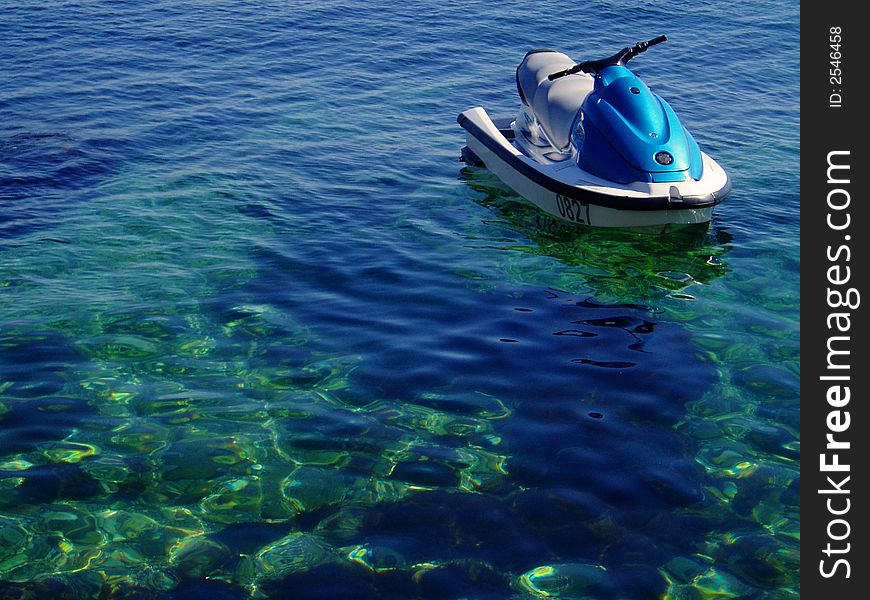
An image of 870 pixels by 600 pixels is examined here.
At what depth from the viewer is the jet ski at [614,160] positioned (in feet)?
35.1

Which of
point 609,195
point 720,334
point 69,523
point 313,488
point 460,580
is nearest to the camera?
point 460,580

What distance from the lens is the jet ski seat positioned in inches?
483

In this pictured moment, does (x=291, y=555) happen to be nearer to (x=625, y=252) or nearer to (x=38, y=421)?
(x=38, y=421)

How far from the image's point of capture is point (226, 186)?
42.3 feet

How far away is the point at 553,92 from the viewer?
12.6m

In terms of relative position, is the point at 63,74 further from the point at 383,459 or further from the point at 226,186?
the point at 383,459

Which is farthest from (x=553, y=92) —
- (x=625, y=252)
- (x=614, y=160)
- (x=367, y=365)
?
(x=367, y=365)

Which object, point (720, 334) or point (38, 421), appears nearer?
point (38, 421)

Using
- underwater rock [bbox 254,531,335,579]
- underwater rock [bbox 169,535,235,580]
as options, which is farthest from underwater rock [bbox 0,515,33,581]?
underwater rock [bbox 254,531,335,579]

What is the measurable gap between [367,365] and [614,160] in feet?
14.5

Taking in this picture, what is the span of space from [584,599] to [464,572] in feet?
2.28

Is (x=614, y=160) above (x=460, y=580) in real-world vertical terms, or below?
above

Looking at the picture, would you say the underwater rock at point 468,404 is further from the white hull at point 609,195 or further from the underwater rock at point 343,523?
the white hull at point 609,195

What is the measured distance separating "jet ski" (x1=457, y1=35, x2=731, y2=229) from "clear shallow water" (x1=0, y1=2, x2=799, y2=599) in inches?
15.5
